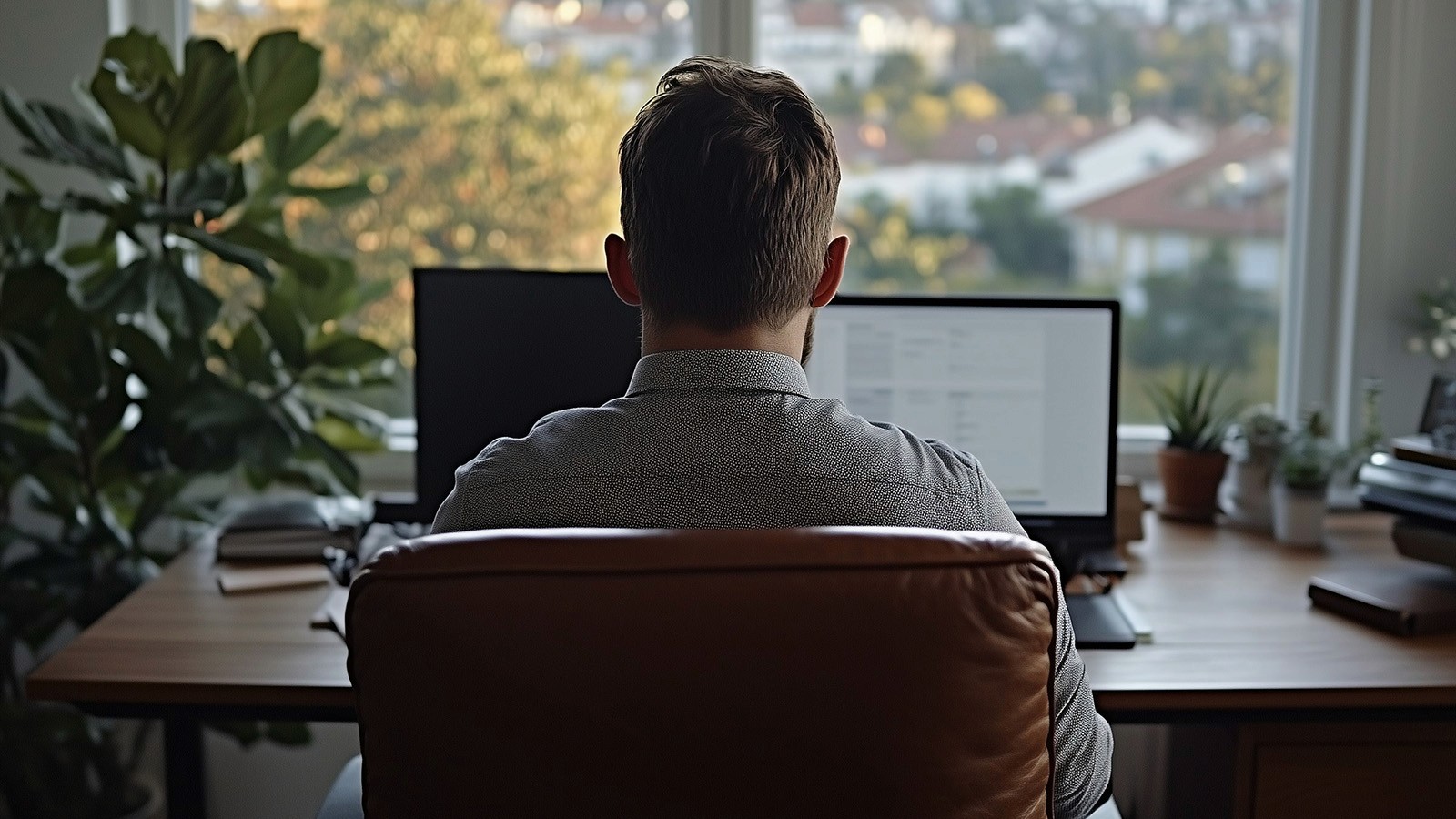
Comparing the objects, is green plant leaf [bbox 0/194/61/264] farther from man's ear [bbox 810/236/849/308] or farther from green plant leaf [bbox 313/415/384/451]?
man's ear [bbox 810/236/849/308]

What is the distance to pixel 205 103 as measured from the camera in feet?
6.24

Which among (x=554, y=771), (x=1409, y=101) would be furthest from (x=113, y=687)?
(x=1409, y=101)

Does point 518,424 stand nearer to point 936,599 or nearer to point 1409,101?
point 936,599

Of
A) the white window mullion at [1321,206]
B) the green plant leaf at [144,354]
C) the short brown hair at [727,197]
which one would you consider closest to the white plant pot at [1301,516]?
the white window mullion at [1321,206]

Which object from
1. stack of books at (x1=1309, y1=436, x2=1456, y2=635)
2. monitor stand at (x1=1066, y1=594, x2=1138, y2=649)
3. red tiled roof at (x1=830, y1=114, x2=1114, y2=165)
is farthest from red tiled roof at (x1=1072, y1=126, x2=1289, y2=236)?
monitor stand at (x1=1066, y1=594, x2=1138, y2=649)

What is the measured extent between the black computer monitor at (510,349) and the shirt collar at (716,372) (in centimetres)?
77

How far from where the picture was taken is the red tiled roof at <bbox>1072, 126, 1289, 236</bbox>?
7.86ft

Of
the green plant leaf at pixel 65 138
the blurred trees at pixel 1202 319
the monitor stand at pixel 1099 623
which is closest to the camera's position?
the monitor stand at pixel 1099 623

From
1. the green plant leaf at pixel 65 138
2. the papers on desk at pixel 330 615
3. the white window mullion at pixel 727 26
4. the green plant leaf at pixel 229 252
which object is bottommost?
the papers on desk at pixel 330 615

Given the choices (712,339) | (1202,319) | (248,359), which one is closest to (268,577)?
(248,359)

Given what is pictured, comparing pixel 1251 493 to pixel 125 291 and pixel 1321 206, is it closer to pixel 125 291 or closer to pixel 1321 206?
pixel 1321 206

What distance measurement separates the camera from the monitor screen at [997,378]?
181cm

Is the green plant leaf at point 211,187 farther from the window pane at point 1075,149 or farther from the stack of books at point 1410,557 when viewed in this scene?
the stack of books at point 1410,557

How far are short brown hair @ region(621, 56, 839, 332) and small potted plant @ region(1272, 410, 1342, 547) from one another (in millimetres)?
1257
